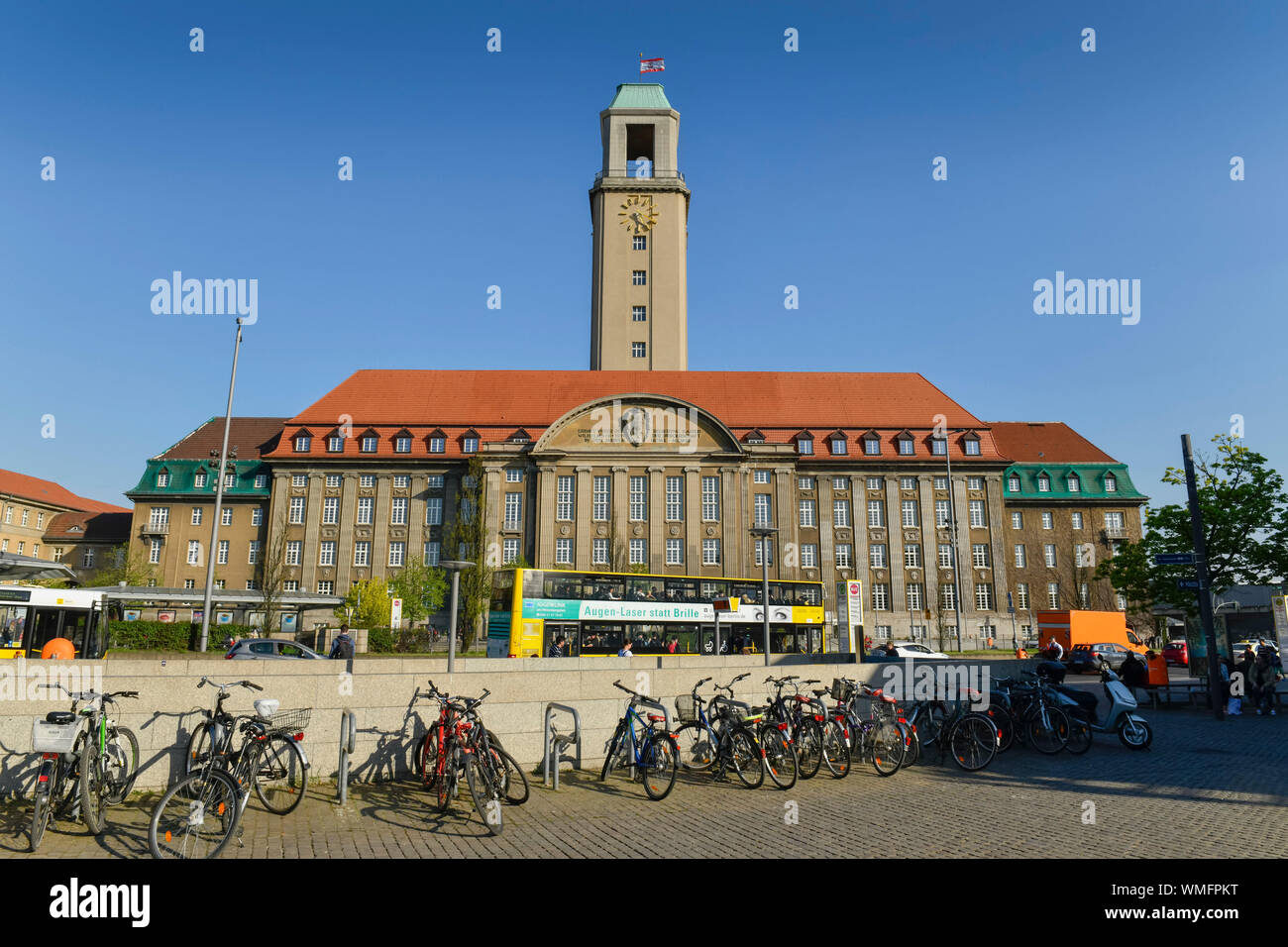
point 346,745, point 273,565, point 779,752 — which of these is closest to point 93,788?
point 346,745

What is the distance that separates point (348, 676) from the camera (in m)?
9.67

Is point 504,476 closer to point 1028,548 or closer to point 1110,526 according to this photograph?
point 1028,548

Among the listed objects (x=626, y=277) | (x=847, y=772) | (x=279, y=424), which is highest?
(x=626, y=277)

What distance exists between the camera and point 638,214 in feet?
239

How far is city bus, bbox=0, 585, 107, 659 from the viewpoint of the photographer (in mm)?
22719

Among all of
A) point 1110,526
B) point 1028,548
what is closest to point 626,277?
point 1028,548

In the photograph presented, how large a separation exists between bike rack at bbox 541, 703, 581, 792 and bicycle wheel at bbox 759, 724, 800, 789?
96.0 inches

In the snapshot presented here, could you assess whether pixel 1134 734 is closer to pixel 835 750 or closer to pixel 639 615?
pixel 835 750

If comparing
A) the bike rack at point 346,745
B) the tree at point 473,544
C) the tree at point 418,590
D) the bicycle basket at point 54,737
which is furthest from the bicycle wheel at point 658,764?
the tree at point 418,590

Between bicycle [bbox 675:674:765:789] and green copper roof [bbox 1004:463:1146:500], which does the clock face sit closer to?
green copper roof [bbox 1004:463:1146:500]

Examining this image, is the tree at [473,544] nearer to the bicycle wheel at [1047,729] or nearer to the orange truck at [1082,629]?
the orange truck at [1082,629]

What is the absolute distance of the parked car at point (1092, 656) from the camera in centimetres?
3155

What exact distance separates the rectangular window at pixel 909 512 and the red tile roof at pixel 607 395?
3.80 meters
